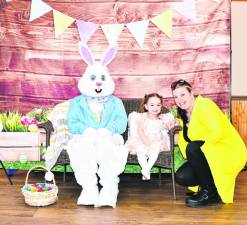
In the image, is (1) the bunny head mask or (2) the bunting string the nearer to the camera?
(1) the bunny head mask

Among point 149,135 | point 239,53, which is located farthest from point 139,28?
point 149,135

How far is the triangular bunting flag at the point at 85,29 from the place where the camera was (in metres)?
4.86

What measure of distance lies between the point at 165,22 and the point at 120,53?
1.58 ft

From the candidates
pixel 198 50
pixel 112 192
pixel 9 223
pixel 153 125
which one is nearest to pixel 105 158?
pixel 112 192

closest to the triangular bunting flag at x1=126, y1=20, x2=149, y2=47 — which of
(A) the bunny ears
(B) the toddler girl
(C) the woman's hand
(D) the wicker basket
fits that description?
(A) the bunny ears

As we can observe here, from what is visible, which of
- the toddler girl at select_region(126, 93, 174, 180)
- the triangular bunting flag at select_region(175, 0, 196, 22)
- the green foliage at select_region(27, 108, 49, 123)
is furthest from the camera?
the green foliage at select_region(27, 108, 49, 123)

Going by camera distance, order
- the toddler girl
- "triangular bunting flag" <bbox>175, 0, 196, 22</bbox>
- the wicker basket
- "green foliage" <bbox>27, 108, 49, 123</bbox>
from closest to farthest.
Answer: the wicker basket
the toddler girl
"triangular bunting flag" <bbox>175, 0, 196, 22</bbox>
"green foliage" <bbox>27, 108, 49, 123</bbox>

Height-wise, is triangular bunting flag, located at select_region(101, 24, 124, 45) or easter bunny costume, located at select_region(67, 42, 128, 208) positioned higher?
triangular bunting flag, located at select_region(101, 24, 124, 45)

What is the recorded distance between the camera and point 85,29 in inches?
192

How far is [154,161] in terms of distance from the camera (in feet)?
13.6

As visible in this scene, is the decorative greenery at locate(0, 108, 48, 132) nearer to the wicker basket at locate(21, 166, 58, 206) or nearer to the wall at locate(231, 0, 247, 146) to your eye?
the wicker basket at locate(21, 166, 58, 206)

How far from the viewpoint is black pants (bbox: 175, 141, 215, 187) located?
13.0ft

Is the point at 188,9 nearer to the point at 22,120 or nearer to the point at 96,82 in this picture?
the point at 96,82

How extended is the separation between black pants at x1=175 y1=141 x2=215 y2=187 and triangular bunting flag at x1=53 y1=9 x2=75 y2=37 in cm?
166
